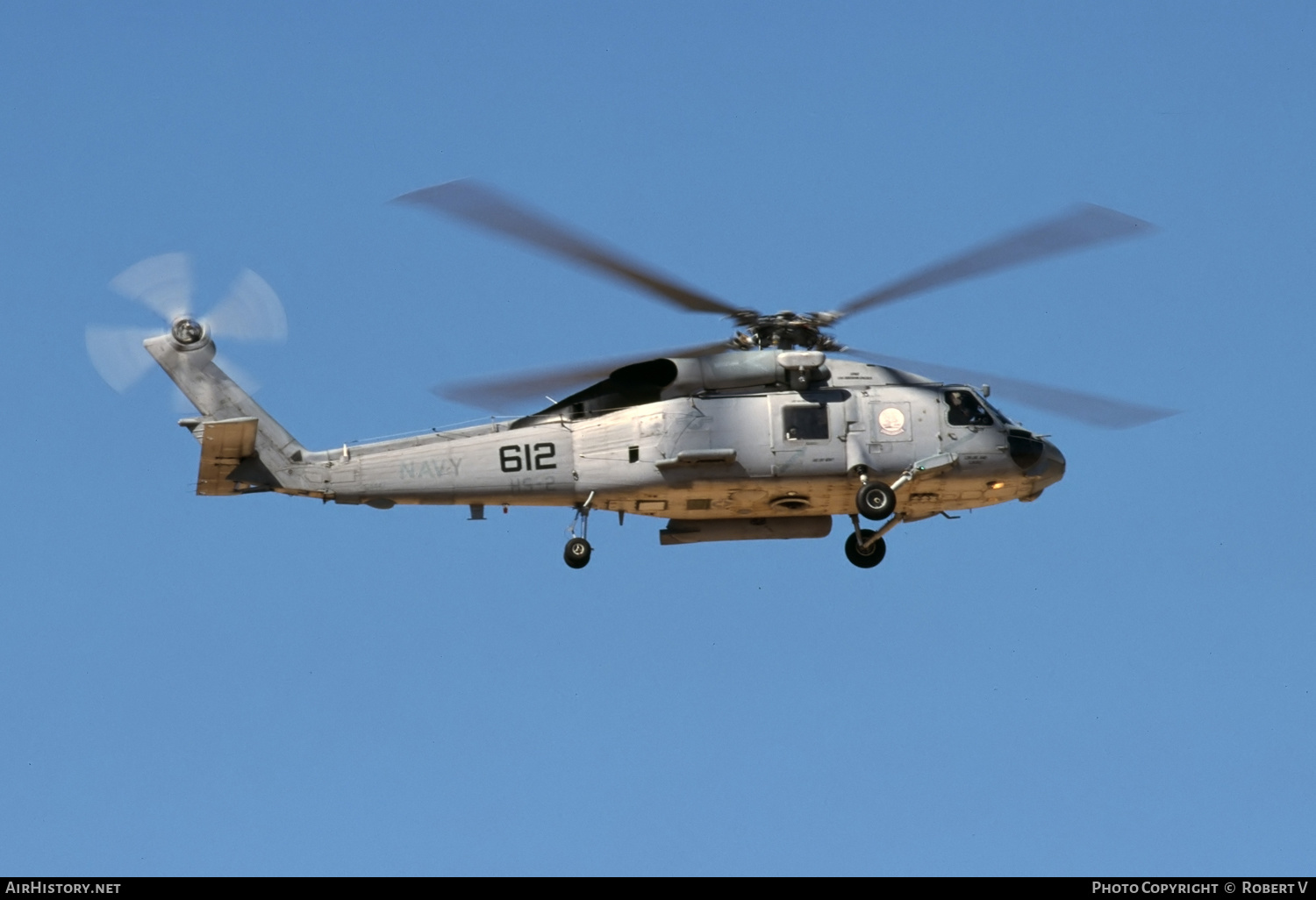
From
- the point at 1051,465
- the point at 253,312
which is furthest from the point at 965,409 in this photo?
the point at 253,312

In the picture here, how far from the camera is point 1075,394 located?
28.0m

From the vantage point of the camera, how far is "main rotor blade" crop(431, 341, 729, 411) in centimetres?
2773

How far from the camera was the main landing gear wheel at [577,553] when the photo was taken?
2789cm

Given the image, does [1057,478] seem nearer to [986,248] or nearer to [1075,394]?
[1075,394]

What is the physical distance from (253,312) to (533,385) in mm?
3665

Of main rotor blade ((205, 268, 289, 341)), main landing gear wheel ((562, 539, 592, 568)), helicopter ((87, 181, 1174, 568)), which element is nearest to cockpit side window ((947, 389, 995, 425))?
helicopter ((87, 181, 1174, 568))

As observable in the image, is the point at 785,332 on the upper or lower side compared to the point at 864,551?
upper

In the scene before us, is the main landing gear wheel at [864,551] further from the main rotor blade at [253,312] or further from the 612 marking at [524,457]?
the main rotor blade at [253,312]

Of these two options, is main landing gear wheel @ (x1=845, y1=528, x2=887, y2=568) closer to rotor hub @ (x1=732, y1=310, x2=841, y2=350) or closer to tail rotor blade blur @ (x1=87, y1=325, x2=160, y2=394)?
rotor hub @ (x1=732, y1=310, x2=841, y2=350)

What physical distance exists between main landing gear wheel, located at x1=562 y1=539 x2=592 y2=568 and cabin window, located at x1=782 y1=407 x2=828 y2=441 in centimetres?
296

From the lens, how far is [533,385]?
91.8 feet

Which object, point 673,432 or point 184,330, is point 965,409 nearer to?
point 673,432
